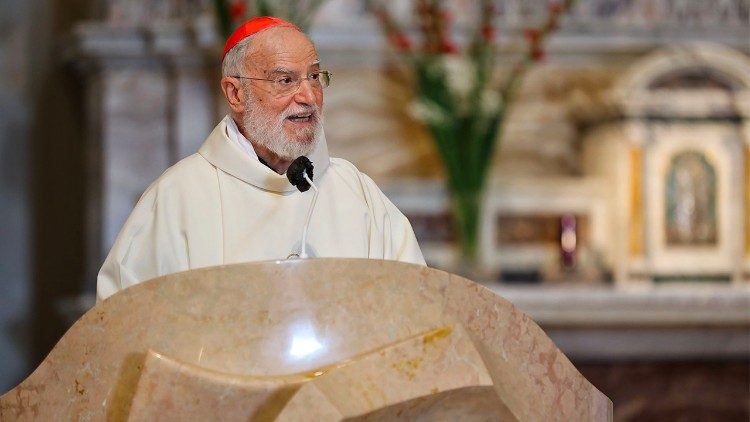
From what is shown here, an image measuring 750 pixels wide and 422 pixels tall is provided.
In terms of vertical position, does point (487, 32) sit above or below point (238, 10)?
below

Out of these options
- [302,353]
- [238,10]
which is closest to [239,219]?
[302,353]

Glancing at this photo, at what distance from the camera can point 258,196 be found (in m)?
3.14

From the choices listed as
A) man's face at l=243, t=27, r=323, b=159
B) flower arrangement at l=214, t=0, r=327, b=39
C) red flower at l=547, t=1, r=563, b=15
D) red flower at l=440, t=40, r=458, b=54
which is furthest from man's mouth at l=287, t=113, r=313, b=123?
red flower at l=547, t=1, r=563, b=15

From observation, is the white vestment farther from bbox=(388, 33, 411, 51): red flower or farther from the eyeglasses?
bbox=(388, 33, 411, 51): red flower

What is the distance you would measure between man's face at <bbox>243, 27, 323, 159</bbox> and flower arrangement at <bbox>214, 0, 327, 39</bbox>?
9.91ft

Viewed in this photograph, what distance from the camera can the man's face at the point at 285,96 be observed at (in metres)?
3.03

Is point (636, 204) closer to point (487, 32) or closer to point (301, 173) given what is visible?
point (487, 32)

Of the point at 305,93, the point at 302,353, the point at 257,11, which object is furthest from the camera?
the point at 257,11

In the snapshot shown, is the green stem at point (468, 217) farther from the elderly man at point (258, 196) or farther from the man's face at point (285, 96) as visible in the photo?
the man's face at point (285, 96)

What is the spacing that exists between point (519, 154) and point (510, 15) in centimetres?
65

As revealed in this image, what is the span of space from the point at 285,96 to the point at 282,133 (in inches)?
3.0

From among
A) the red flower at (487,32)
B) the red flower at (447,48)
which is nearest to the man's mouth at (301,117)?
the red flower at (447,48)

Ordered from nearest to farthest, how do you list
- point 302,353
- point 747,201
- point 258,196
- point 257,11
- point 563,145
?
point 302,353
point 258,196
point 257,11
point 747,201
point 563,145

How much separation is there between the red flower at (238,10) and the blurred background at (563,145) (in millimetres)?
154
